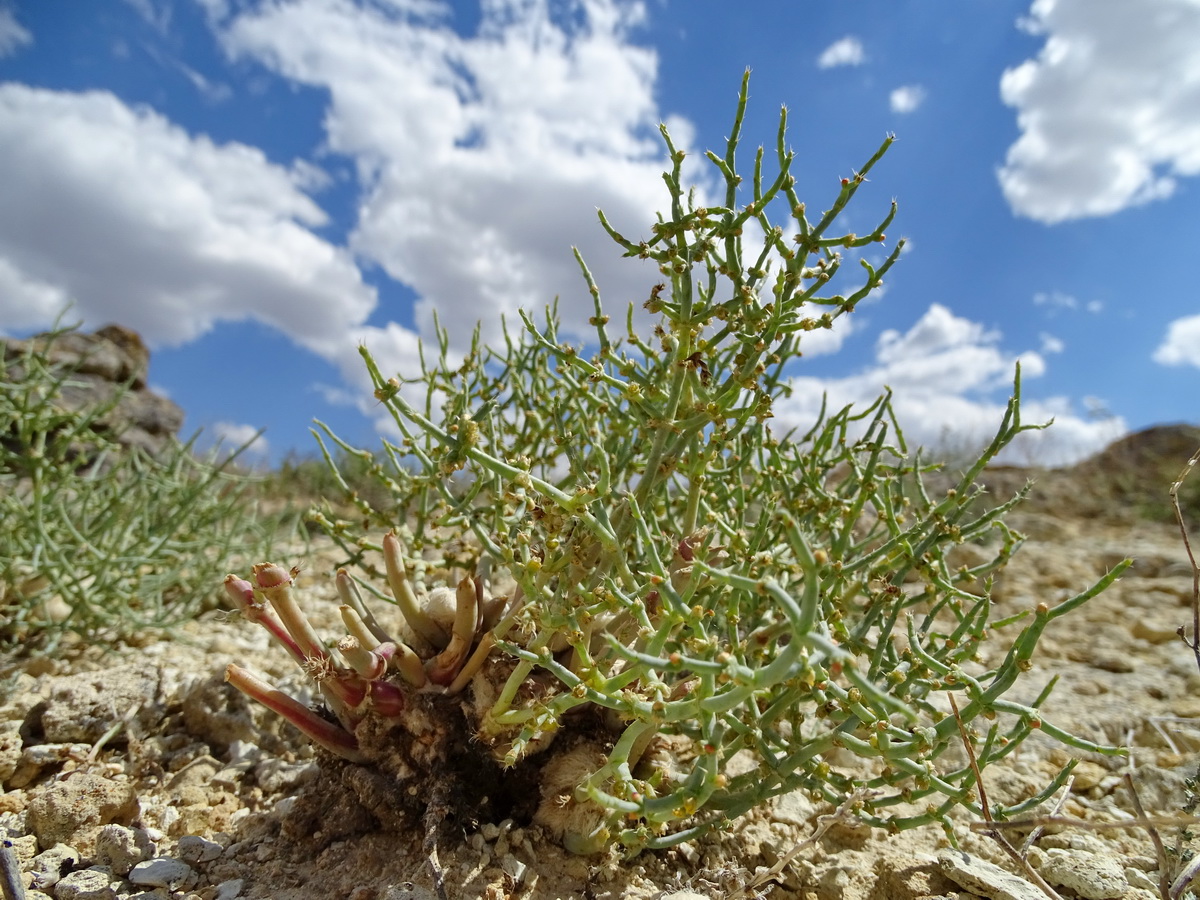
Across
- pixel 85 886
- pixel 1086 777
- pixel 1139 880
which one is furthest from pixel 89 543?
pixel 1086 777

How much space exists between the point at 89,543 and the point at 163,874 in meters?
1.44

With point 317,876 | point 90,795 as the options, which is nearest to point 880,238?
point 317,876

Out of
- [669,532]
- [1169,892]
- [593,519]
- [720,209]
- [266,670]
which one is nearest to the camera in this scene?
[1169,892]

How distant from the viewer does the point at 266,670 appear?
235cm

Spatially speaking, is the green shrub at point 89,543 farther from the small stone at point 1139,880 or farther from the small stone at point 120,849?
the small stone at point 1139,880

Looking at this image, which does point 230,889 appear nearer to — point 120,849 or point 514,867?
point 120,849

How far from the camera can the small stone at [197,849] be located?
1486mm

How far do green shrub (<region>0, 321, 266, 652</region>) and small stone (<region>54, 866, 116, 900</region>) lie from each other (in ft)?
4.01

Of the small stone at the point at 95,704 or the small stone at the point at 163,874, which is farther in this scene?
the small stone at the point at 95,704

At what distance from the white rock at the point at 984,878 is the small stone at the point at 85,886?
1578mm

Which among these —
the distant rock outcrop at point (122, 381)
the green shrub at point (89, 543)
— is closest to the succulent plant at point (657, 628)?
the green shrub at point (89, 543)

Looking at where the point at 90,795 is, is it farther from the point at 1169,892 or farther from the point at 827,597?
the point at 1169,892

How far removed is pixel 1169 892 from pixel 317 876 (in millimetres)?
1404

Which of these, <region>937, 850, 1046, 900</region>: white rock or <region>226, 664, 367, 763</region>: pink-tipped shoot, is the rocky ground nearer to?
<region>937, 850, 1046, 900</region>: white rock
